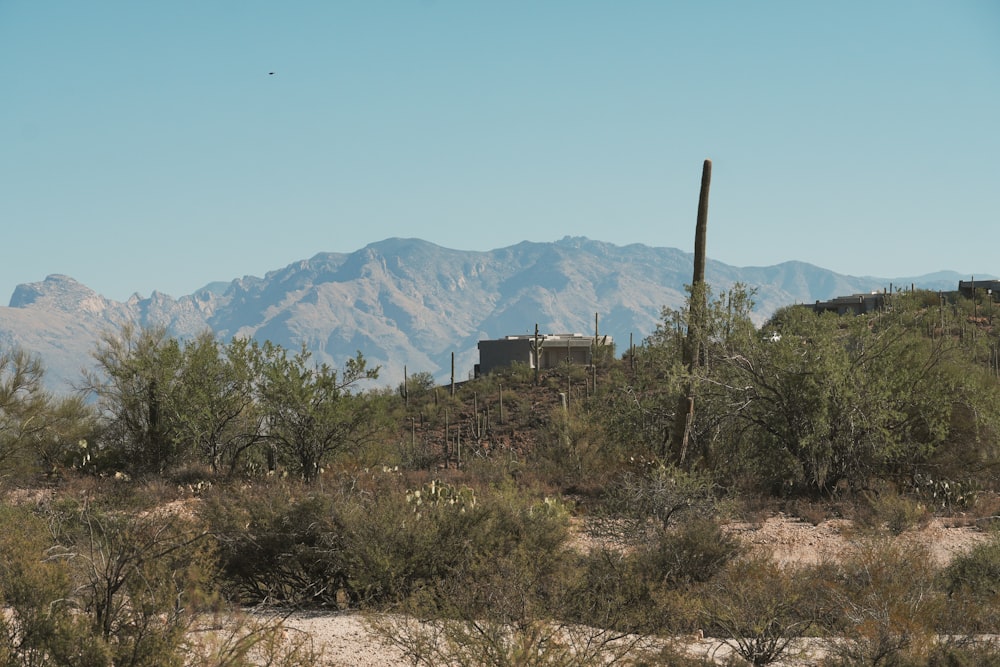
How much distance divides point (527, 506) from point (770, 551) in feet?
9.87

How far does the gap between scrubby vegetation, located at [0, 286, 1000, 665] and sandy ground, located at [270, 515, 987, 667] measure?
9.9 inches

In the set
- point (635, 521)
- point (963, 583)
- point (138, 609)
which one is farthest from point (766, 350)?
point (138, 609)

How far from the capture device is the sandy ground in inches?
357

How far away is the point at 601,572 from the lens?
11.0 metres

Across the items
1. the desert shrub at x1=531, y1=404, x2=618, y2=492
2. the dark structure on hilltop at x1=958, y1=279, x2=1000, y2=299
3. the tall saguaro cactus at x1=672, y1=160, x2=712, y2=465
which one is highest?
the dark structure on hilltop at x1=958, y1=279, x2=1000, y2=299

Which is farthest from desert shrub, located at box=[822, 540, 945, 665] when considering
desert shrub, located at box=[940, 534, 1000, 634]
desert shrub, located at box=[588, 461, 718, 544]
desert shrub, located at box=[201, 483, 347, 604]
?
desert shrub, located at box=[201, 483, 347, 604]

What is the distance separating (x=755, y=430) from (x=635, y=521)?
17.1 feet

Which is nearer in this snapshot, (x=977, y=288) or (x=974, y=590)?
(x=974, y=590)

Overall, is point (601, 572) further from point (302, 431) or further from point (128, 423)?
point (128, 423)

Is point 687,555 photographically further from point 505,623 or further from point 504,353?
point 504,353

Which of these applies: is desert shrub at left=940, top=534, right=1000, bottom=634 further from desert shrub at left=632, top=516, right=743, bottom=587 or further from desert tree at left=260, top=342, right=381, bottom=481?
desert tree at left=260, top=342, right=381, bottom=481

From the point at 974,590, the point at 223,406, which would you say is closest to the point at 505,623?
the point at 974,590

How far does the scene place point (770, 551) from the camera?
40.7 ft

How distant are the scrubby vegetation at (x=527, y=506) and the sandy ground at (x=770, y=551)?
0.25 meters
